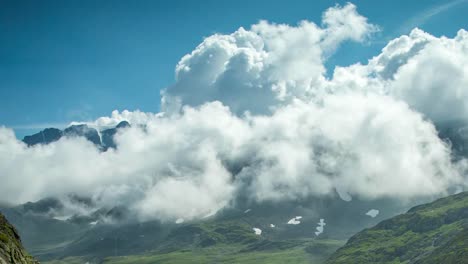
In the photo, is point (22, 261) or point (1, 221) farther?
point (1, 221)

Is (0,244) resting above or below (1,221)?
below

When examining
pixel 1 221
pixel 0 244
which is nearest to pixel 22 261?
pixel 0 244

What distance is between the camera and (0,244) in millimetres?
83812

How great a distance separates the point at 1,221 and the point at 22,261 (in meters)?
16.9

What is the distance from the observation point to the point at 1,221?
329ft

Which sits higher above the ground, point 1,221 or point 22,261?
point 1,221

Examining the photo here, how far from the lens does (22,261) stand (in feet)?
286

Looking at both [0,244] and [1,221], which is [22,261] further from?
[1,221]

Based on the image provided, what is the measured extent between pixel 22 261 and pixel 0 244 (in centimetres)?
560

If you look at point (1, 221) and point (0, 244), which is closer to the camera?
point (0, 244)

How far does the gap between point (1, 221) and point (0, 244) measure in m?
18.1
